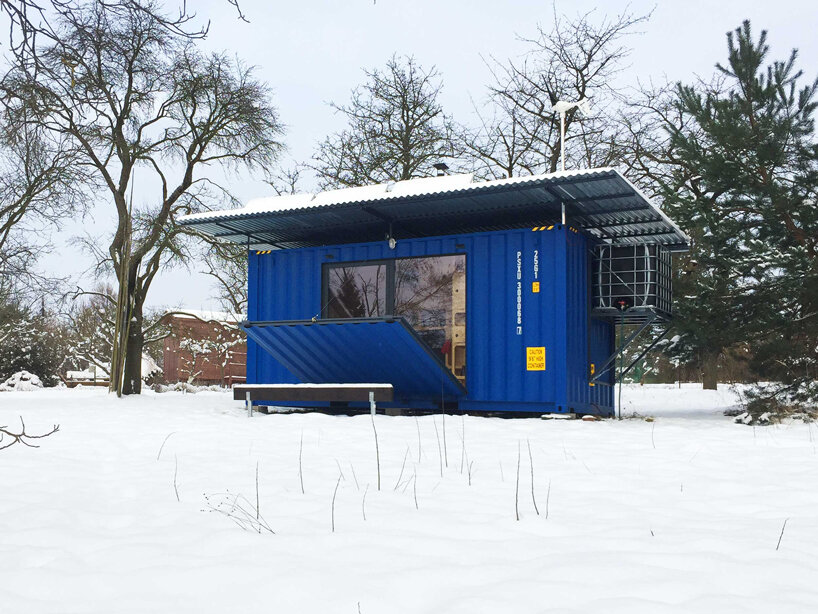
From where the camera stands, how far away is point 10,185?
61.1 feet

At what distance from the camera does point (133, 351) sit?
63.4ft

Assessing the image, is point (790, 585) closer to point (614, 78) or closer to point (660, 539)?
point (660, 539)

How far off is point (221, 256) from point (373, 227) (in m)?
7.55

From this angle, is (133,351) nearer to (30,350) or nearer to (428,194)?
(428,194)

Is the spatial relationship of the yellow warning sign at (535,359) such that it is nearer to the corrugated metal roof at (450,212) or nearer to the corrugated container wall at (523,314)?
the corrugated container wall at (523,314)

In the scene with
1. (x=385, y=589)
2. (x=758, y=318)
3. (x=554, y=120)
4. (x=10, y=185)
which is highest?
(x=554, y=120)

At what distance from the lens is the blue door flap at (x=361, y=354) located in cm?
1078

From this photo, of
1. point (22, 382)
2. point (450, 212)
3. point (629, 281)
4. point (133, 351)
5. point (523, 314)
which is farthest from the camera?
point (22, 382)

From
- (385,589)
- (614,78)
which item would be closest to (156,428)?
(385,589)

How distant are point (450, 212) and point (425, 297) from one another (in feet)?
4.45

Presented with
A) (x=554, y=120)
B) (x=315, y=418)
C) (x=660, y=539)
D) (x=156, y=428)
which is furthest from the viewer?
(x=554, y=120)

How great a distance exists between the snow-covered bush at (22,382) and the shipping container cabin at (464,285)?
16.7m

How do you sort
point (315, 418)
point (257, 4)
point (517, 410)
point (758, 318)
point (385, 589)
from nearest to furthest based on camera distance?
point (385, 589), point (257, 4), point (315, 418), point (517, 410), point (758, 318)

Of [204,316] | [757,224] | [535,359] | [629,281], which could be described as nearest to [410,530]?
[535,359]
